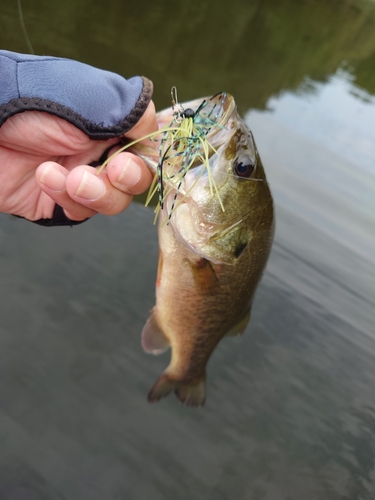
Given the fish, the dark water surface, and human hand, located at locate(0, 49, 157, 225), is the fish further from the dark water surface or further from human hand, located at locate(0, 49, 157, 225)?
the dark water surface

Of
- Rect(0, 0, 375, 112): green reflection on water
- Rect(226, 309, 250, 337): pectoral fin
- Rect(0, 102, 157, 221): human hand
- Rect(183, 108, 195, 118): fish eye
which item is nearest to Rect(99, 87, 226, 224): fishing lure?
Rect(183, 108, 195, 118): fish eye

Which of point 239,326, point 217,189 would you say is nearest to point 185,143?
point 217,189

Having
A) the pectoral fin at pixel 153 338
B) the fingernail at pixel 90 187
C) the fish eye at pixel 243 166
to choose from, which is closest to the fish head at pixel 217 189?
the fish eye at pixel 243 166

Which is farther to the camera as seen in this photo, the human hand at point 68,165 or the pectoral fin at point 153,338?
the pectoral fin at point 153,338

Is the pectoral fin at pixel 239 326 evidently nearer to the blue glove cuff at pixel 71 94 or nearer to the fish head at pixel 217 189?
the fish head at pixel 217 189

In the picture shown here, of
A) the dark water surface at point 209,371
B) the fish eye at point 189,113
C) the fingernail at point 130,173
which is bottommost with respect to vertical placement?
the dark water surface at point 209,371

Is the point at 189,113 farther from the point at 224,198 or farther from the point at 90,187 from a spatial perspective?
the point at 90,187

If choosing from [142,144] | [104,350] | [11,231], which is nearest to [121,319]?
[104,350]
